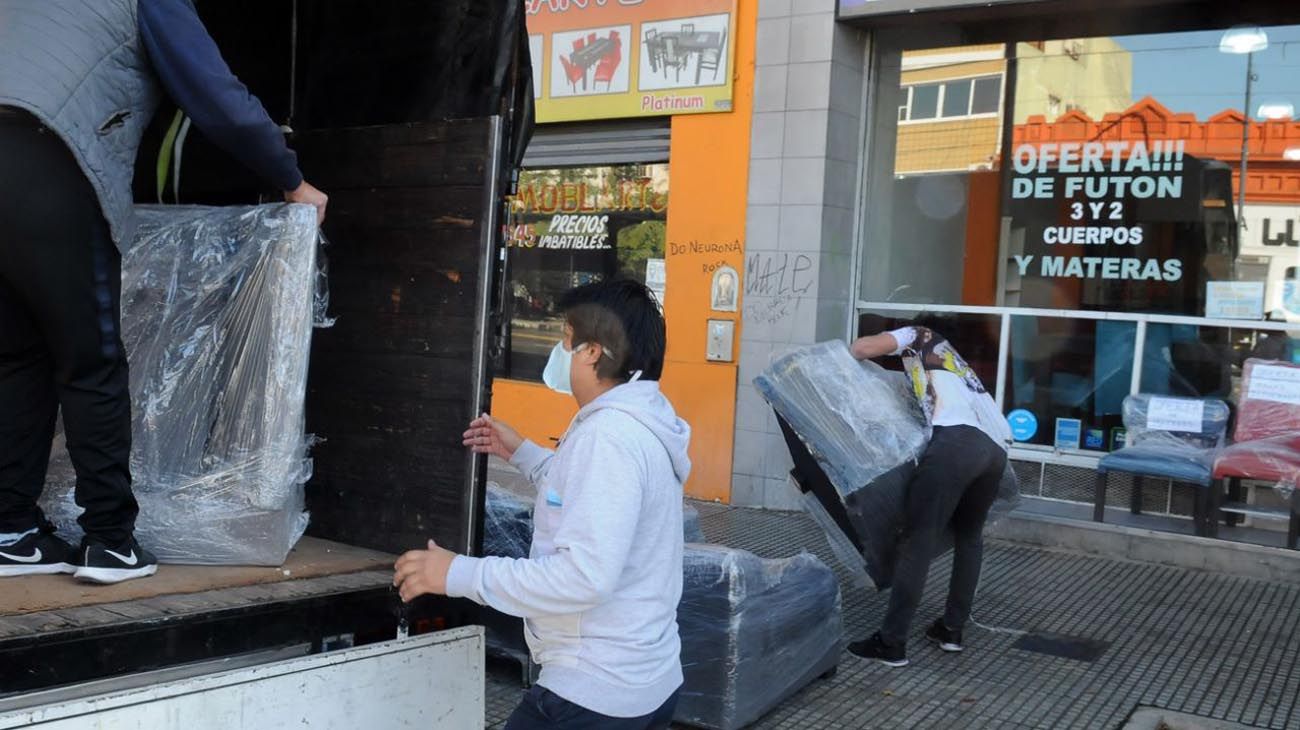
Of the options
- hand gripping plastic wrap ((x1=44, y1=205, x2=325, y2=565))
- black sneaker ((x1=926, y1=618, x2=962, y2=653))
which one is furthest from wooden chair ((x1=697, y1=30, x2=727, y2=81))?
hand gripping plastic wrap ((x1=44, y1=205, x2=325, y2=565))

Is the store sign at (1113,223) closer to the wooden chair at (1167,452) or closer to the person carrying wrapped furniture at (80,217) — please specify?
the wooden chair at (1167,452)

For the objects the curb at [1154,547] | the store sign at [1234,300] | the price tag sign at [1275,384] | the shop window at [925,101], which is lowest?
the curb at [1154,547]

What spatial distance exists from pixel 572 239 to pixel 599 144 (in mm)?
894

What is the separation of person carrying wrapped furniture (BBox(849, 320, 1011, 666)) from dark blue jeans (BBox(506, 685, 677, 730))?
301 centimetres

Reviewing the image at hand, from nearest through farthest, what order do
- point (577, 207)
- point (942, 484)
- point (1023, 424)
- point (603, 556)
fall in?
1. point (603, 556)
2. point (942, 484)
3. point (1023, 424)
4. point (577, 207)

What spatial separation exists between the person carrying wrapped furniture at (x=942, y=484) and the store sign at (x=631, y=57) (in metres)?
3.78

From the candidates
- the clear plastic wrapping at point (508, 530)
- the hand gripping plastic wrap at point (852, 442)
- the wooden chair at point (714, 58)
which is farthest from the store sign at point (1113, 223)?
the clear plastic wrapping at point (508, 530)

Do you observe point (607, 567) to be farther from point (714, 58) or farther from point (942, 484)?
point (714, 58)

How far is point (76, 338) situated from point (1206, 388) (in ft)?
23.3

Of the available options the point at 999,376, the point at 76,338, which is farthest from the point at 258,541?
the point at 999,376

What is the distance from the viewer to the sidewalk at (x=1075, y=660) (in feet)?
15.1

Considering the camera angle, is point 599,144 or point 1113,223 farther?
point 599,144

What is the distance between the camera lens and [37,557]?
281 cm

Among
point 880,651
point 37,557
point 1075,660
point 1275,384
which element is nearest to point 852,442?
point 880,651
